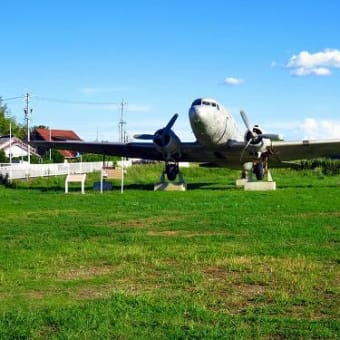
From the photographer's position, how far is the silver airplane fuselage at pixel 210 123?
2766 cm

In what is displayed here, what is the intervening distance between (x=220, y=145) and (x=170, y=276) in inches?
870

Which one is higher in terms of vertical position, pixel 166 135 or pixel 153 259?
pixel 166 135

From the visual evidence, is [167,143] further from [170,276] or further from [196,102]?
[170,276]

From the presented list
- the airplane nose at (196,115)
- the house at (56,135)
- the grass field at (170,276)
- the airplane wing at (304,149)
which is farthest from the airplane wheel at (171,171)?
the house at (56,135)

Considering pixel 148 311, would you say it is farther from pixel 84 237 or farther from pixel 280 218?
pixel 280 218

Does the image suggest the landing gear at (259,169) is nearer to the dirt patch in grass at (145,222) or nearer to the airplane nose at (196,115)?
the airplane nose at (196,115)

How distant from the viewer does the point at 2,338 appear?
4980 millimetres

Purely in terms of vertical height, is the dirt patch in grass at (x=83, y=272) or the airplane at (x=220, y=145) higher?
the airplane at (x=220, y=145)

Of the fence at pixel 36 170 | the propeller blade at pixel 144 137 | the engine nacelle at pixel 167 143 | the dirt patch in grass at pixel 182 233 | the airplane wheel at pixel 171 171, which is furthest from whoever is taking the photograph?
the fence at pixel 36 170

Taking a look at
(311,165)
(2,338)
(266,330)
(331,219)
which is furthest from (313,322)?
(311,165)

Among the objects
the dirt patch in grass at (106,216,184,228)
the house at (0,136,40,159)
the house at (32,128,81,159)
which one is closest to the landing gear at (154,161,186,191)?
the dirt patch in grass at (106,216,184,228)

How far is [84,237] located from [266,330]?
664 centimetres

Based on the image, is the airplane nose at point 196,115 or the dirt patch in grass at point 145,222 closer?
the dirt patch in grass at point 145,222

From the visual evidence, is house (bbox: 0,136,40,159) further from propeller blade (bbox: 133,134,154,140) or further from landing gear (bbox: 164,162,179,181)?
landing gear (bbox: 164,162,179,181)
